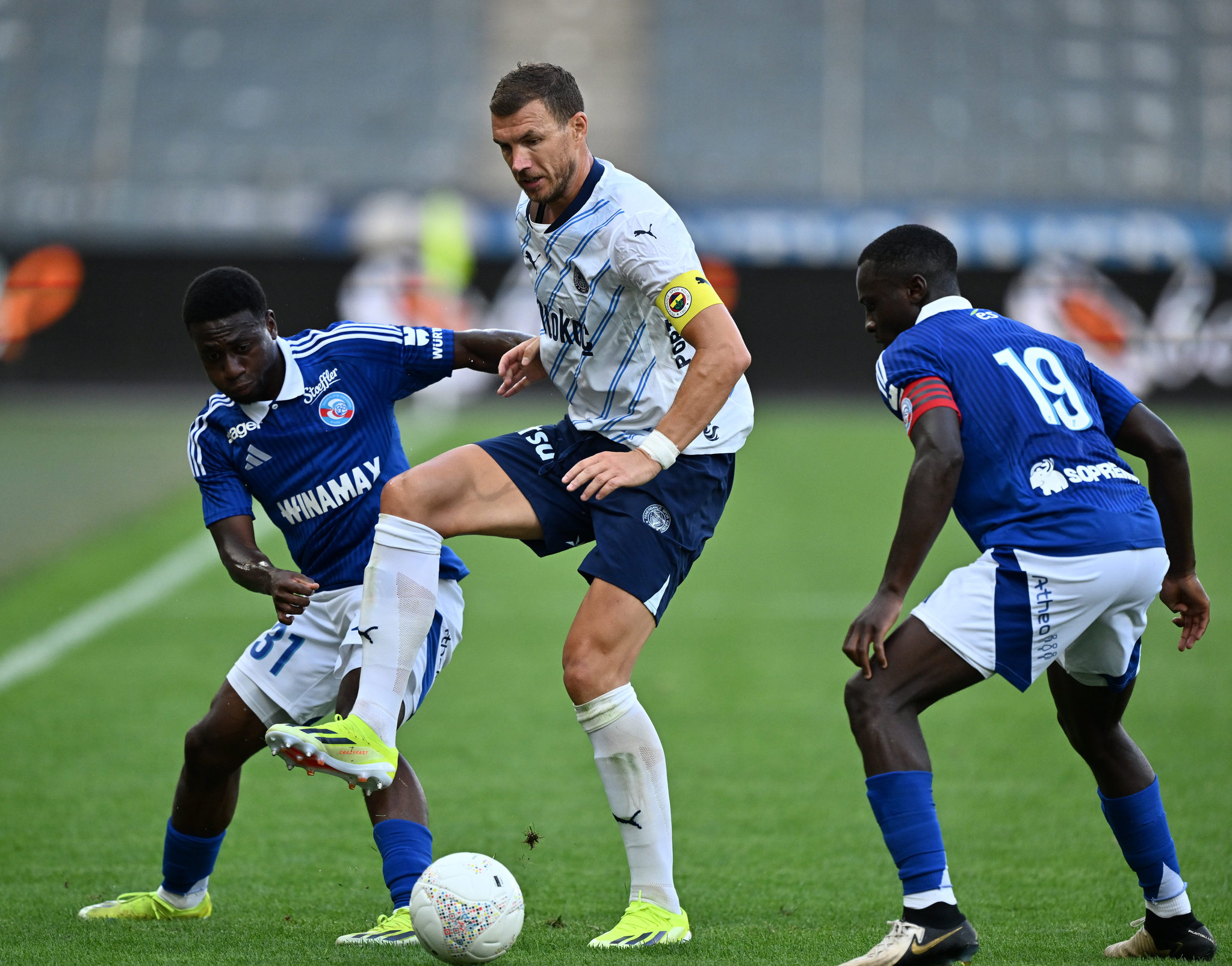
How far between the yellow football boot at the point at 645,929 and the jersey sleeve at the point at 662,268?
150 cm

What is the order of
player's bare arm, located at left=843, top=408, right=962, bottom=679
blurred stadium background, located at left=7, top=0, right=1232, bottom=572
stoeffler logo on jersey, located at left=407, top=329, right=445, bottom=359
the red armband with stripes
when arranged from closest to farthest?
player's bare arm, located at left=843, top=408, right=962, bottom=679, the red armband with stripes, stoeffler logo on jersey, located at left=407, top=329, right=445, bottom=359, blurred stadium background, located at left=7, top=0, right=1232, bottom=572

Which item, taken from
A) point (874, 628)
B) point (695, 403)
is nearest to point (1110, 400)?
point (874, 628)

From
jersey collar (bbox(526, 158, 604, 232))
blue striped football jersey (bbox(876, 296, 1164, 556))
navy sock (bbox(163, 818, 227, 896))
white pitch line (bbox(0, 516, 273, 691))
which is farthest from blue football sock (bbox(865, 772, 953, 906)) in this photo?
white pitch line (bbox(0, 516, 273, 691))

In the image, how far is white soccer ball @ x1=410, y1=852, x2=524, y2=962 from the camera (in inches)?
133

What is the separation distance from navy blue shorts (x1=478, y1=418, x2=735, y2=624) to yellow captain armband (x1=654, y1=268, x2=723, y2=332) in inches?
18.1

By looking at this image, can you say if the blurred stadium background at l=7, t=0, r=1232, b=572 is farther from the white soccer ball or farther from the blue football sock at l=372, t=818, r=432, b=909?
the white soccer ball

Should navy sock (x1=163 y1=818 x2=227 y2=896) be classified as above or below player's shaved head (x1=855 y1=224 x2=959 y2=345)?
below

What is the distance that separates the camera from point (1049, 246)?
2125 cm

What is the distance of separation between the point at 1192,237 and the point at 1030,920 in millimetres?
19215

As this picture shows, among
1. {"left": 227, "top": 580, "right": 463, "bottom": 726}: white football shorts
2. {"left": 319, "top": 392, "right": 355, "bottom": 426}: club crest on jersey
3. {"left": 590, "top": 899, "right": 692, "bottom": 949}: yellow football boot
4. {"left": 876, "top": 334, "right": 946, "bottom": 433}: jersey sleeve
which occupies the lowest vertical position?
{"left": 590, "top": 899, "right": 692, "bottom": 949}: yellow football boot

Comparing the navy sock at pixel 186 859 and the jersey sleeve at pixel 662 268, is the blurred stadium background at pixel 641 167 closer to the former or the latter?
the navy sock at pixel 186 859

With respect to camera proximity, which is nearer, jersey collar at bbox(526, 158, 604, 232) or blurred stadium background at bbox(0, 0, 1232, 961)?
jersey collar at bbox(526, 158, 604, 232)

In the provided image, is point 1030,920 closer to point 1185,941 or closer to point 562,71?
point 1185,941

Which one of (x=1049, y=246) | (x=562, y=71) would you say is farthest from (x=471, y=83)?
(x=562, y=71)
